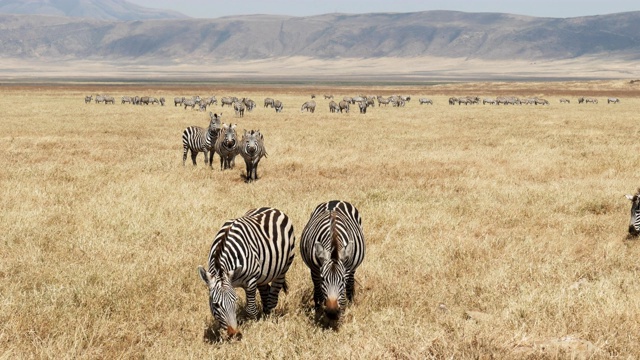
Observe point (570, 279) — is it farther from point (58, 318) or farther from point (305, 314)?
point (58, 318)

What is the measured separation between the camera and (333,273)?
19.5 feet

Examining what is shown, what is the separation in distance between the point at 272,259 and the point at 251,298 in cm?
49

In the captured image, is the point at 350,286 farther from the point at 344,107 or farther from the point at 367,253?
the point at 344,107

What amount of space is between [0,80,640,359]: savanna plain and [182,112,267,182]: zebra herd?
61 cm

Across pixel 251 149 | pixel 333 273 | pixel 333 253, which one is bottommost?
pixel 251 149

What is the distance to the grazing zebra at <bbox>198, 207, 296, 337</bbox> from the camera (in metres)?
5.64

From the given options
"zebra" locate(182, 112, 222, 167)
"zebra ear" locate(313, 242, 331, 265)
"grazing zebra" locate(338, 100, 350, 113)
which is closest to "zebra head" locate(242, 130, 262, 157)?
"zebra" locate(182, 112, 222, 167)

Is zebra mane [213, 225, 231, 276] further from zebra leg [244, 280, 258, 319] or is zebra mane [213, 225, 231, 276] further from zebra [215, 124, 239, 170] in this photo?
zebra [215, 124, 239, 170]

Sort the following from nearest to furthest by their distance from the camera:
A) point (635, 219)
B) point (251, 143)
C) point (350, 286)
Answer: point (350, 286) → point (635, 219) → point (251, 143)

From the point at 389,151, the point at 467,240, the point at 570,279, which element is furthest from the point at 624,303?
the point at 389,151

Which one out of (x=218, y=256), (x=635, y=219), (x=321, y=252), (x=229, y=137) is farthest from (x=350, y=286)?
(x=229, y=137)

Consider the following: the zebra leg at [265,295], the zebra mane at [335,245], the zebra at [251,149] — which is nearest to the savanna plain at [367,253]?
the zebra leg at [265,295]

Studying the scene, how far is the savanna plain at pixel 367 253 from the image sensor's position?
6.08 m

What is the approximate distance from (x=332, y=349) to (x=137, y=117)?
119 feet
